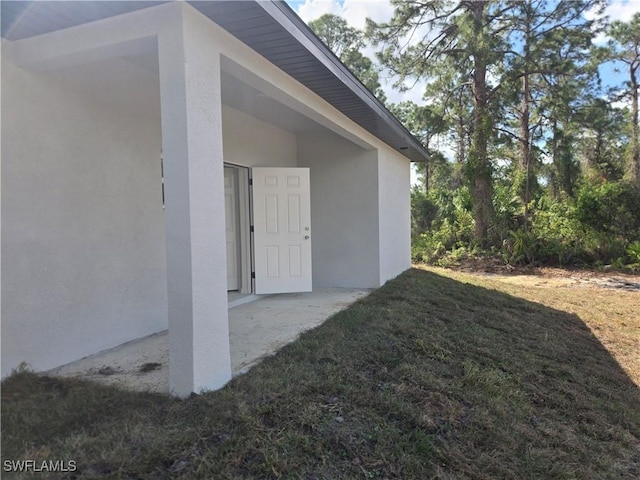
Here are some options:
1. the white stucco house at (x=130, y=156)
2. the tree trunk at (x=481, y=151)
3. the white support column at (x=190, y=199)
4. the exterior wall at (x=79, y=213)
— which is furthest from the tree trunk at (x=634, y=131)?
the white support column at (x=190, y=199)

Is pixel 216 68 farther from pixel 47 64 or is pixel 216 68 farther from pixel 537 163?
pixel 537 163

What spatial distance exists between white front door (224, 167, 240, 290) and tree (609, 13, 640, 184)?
13.7m

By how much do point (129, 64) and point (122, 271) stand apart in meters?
1.98

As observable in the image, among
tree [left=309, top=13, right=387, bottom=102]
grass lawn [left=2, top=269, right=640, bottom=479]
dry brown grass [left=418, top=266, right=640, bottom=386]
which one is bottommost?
dry brown grass [left=418, top=266, right=640, bottom=386]

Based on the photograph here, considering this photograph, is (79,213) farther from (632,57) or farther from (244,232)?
(632,57)

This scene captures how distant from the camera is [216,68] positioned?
3035 mm

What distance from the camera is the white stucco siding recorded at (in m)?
7.63

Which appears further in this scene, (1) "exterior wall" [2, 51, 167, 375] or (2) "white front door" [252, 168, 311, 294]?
(2) "white front door" [252, 168, 311, 294]

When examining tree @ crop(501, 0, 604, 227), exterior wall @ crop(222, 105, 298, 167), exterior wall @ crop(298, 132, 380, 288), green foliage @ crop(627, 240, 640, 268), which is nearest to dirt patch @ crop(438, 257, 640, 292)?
green foliage @ crop(627, 240, 640, 268)

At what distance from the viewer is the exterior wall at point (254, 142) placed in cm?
584

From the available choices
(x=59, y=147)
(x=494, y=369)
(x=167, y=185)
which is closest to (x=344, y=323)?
(x=494, y=369)

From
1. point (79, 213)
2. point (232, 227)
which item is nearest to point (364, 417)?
point (79, 213)

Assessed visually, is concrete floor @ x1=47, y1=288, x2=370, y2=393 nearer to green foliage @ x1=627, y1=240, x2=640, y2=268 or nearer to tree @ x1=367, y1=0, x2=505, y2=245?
tree @ x1=367, y1=0, x2=505, y2=245

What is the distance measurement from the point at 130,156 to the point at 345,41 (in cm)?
1833
